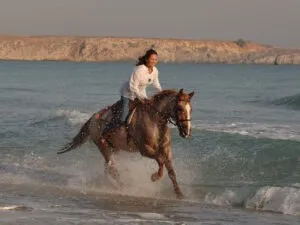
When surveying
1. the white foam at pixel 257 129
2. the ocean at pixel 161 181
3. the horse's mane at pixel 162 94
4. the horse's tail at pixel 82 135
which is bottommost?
the white foam at pixel 257 129

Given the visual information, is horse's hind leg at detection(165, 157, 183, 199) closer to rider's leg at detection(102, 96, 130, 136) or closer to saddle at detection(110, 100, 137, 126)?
saddle at detection(110, 100, 137, 126)

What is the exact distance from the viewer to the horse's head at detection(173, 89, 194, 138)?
1131 cm

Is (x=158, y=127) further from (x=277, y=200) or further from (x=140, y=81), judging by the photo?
(x=277, y=200)

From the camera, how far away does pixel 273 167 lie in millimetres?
15320

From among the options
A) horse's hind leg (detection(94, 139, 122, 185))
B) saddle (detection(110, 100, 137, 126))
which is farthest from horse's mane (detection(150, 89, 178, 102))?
horse's hind leg (detection(94, 139, 122, 185))

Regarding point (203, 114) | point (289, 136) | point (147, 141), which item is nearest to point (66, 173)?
point (147, 141)

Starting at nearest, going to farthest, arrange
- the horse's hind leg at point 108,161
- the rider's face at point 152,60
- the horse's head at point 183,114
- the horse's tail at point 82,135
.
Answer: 1. the horse's head at point 183,114
2. the rider's face at point 152,60
3. the horse's hind leg at point 108,161
4. the horse's tail at point 82,135

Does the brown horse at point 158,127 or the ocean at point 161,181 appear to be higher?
the brown horse at point 158,127

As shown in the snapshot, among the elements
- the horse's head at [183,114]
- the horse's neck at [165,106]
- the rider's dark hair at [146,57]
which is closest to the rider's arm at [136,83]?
→ the rider's dark hair at [146,57]

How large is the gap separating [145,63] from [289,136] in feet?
31.2

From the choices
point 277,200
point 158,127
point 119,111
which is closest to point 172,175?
point 158,127

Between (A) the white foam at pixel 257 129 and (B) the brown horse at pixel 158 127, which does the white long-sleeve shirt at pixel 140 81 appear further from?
(A) the white foam at pixel 257 129

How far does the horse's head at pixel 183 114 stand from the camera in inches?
445

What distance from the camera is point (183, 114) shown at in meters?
11.4
